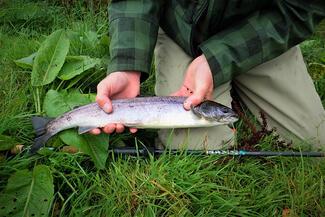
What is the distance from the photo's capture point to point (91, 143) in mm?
2498

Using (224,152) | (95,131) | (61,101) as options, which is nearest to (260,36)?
(224,152)

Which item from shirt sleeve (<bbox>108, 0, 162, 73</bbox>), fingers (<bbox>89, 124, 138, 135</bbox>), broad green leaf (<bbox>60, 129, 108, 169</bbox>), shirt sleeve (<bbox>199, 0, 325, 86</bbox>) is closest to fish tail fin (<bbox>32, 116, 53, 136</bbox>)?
broad green leaf (<bbox>60, 129, 108, 169</bbox>)

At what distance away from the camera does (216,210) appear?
87.5 inches

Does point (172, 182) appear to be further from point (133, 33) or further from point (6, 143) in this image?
point (133, 33)

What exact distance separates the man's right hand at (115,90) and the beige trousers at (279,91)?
0.84 ft

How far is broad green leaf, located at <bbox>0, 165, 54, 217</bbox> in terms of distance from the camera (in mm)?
2205

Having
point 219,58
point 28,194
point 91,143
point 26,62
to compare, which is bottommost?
point 28,194

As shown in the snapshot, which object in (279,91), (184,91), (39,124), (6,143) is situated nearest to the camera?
(6,143)

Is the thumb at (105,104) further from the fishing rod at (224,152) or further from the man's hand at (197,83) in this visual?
the man's hand at (197,83)

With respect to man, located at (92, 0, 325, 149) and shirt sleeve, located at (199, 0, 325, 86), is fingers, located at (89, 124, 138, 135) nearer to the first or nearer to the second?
man, located at (92, 0, 325, 149)

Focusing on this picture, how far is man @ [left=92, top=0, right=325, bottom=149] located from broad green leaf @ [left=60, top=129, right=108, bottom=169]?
6 centimetres

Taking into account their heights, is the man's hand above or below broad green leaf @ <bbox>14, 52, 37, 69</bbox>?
above

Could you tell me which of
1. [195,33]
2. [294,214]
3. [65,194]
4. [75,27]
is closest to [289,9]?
[195,33]

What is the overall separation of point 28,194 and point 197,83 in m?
1.06
